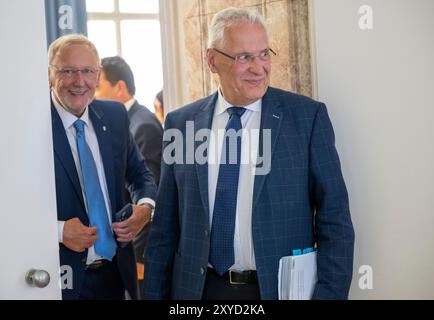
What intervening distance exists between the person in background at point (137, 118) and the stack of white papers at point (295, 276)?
497 mm

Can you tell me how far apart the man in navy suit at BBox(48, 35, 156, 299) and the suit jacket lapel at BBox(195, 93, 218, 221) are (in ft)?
0.87

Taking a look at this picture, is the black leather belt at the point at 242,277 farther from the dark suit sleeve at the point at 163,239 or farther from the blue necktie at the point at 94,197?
the blue necktie at the point at 94,197

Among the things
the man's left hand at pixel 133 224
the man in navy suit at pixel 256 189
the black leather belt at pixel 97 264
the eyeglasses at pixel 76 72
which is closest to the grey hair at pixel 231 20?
the man in navy suit at pixel 256 189

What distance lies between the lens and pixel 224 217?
1.62m

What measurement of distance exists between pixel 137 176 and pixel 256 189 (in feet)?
1.49

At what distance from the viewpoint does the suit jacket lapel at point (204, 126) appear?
1.64 metres

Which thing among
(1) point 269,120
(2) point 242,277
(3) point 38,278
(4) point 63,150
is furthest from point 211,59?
(3) point 38,278

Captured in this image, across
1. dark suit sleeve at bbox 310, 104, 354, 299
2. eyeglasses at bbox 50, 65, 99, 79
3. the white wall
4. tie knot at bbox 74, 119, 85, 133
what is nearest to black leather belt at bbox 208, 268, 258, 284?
dark suit sleeve at bbox 310, 104, 354, 299

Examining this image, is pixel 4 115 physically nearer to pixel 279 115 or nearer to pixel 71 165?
pixel 71 165

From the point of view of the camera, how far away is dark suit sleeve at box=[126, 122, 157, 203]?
1882mm

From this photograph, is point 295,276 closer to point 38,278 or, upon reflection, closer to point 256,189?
point 256,189

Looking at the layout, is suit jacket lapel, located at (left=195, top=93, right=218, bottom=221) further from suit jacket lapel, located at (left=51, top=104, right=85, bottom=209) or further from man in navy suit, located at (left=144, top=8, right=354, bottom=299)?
suit jacket lapel, located at (left=51, top=104, right=85, bottom=209)

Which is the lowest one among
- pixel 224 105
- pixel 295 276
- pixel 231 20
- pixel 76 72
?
pixel 295 276
